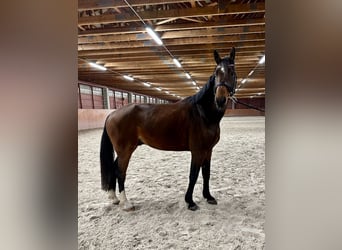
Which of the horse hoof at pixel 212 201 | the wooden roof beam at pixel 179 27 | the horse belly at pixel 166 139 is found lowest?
the horse hoof at pixel 212 201

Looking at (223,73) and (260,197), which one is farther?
(260,197)

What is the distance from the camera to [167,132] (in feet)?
6.10

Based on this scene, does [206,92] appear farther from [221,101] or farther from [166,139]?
[166,139]

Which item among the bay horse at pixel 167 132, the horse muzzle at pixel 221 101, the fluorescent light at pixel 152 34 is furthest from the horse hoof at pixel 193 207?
the fluorescent light at pixel 152 34

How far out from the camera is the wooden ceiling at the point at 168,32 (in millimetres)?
2609

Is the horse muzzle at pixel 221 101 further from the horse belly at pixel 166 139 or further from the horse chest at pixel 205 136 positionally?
the horse belly at pixel 166 139
